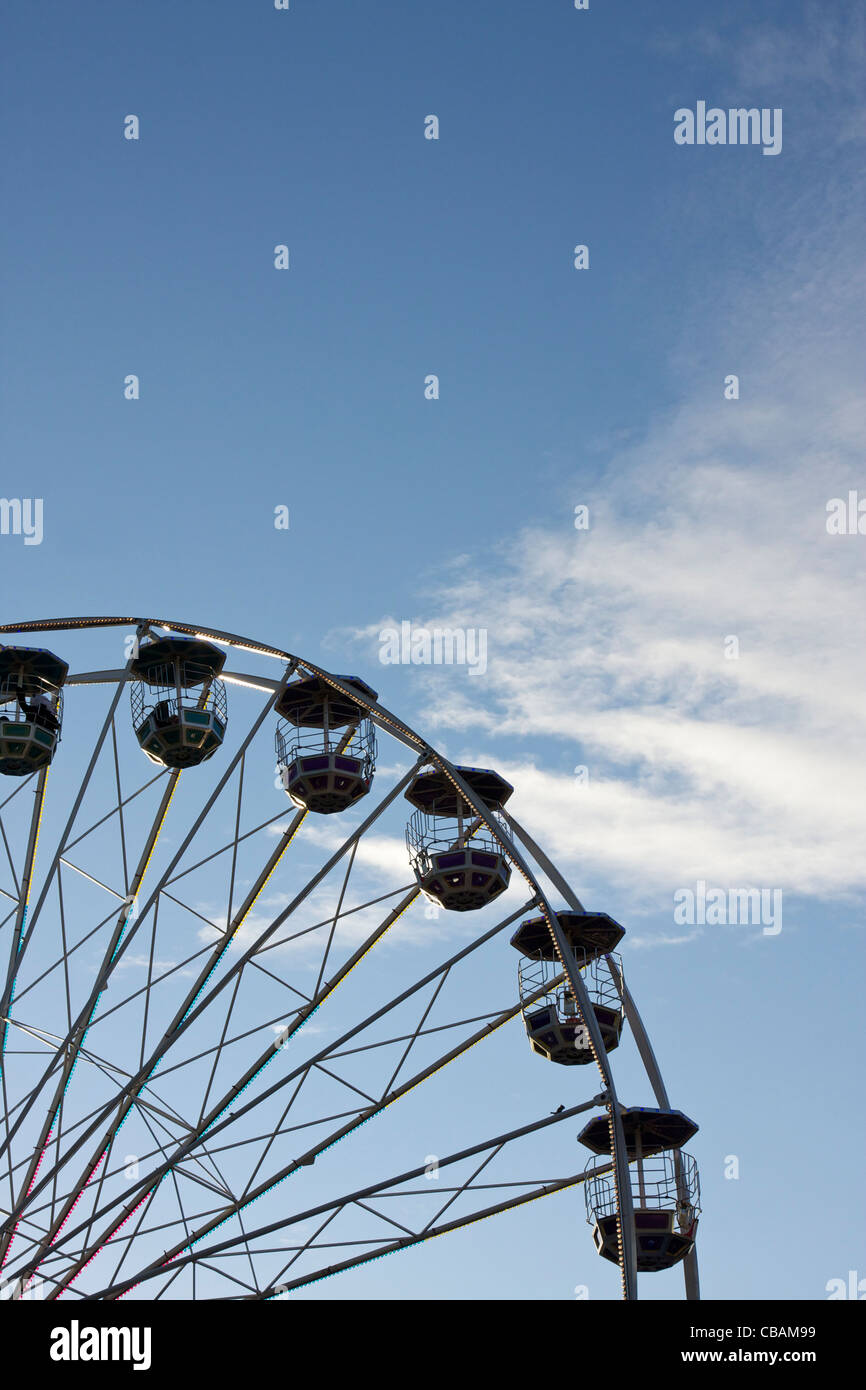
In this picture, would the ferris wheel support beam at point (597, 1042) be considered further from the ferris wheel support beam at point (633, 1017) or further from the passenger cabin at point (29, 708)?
the passenger cabin at point (29, 708)

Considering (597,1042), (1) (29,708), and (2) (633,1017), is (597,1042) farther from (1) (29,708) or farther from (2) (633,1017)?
(1) (29,708)

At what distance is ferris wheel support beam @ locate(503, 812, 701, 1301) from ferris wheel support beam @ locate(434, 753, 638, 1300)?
0.64 metres

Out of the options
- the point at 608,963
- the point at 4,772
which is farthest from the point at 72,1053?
the point at 608,963

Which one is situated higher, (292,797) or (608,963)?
(292,797)

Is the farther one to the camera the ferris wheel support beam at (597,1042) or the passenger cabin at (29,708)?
the passenger cabin at (29,708)

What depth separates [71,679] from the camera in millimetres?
26844

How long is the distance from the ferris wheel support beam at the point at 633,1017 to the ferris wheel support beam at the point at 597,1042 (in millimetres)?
640

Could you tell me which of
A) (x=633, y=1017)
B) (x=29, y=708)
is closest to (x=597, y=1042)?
(x=633, y=1017)

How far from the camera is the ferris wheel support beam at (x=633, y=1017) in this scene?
26.2 m

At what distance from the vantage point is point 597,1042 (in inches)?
909

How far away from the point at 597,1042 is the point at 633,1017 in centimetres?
388

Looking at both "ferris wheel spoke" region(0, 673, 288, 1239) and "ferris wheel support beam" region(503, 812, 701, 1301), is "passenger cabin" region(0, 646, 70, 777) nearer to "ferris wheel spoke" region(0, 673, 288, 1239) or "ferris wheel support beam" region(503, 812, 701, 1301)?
"ferris wheel spoke" region(0, 673, 288, 1239)
